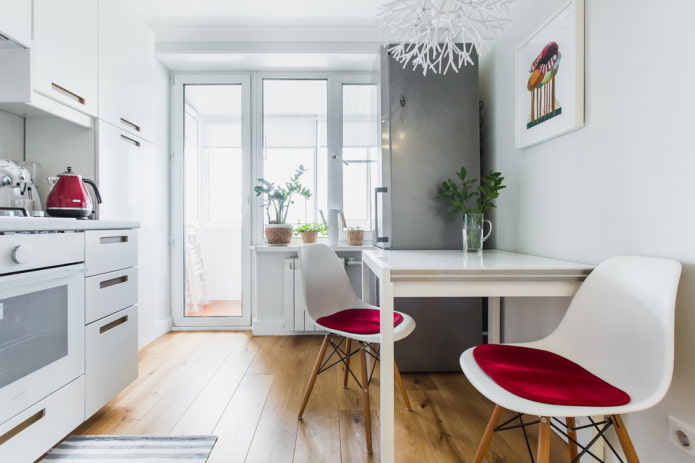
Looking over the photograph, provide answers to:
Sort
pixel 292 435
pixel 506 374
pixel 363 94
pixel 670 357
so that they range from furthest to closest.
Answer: pixel 363 94, pixel 292 435, pixel 506 374, pixel 670 357

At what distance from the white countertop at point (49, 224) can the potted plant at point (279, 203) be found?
49.2 inches

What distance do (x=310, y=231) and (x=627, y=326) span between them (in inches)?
85.9

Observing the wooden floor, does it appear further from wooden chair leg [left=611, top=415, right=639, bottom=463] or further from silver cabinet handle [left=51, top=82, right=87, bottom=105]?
silver cabinet handle [left=51, top=82, right=87, bottom=105]

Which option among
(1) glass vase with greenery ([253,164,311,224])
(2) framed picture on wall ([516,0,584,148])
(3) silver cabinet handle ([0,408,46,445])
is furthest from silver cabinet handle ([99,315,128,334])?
(2) framed picture on wall ([516,0,584,148])

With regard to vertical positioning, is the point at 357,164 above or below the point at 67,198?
above

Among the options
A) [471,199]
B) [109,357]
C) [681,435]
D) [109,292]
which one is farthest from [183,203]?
[681,435]

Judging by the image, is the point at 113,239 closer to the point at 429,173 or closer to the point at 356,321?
the point at 356,321

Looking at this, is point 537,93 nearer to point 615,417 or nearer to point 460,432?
point 615,417

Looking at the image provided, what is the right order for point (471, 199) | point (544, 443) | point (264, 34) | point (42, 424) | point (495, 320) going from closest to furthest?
1. point (544, 443)
2. point (42, 424)
3. point (495, 320)
4. point (471, 199)
5. point (264, 34)

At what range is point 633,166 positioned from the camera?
1.13 m

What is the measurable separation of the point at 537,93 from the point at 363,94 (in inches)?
66.2

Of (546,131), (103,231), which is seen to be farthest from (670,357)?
(103,231)

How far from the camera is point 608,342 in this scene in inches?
40.4

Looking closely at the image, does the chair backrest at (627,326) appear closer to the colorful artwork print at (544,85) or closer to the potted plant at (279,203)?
the colorful artwork print at (544,85)
